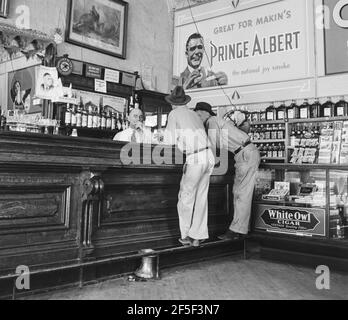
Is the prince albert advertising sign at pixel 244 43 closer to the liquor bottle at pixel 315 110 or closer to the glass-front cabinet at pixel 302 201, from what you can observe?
the glass-front cabinet at pixel 302 201

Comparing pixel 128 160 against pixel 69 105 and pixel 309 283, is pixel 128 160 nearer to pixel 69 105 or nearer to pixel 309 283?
pixel 309 283

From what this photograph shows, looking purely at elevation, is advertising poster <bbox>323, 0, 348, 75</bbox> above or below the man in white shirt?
above

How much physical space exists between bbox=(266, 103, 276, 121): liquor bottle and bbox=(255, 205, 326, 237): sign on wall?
2.35 m

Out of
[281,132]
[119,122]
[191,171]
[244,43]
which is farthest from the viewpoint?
[281,132]

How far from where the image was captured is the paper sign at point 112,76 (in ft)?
19.9

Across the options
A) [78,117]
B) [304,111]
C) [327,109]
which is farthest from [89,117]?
[327,109]

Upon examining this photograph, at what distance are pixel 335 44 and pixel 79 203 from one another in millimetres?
3369

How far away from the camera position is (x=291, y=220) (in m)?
4.27

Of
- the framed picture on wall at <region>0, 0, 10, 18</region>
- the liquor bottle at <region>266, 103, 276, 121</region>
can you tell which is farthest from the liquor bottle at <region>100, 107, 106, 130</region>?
the liquor bottle at <region>266, 103, 276, 121</region>

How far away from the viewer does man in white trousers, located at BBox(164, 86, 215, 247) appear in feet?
12.2

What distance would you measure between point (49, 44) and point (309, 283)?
4.26 metres

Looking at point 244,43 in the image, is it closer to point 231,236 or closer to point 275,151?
point 275,151

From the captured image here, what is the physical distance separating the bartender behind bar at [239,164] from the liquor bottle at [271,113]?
2.12m

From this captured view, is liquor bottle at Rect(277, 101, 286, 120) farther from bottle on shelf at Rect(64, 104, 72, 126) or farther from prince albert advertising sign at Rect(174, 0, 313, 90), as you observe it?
bottle on shelf at Rect(64, 104, 72, 126)
